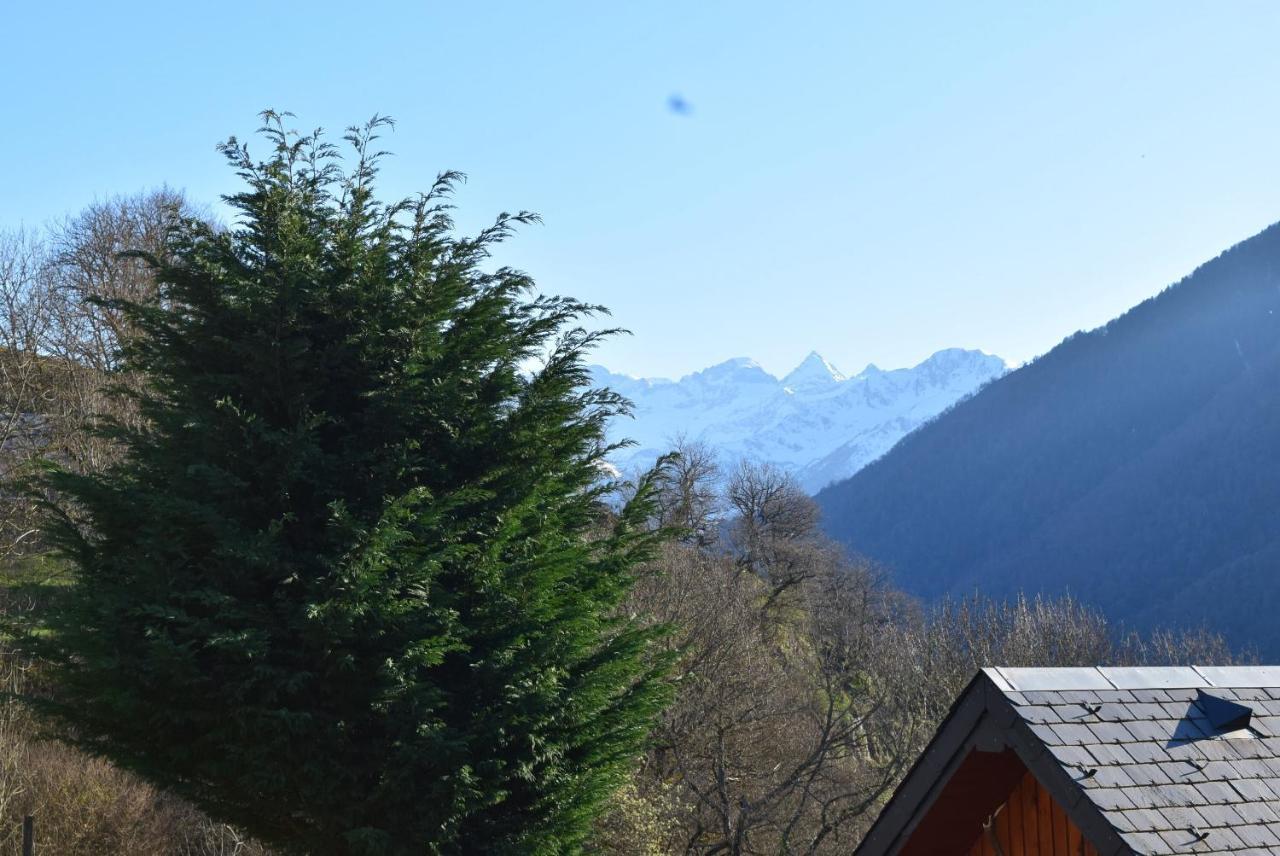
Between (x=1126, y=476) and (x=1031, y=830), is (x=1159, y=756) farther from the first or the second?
(x=1126, y=476)

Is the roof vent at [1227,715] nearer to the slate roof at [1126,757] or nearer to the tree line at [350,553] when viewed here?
the slate roof at [1126,757]

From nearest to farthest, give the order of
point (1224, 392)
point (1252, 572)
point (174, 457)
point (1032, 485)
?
point (174, 457) → point (1252, 572) → point (1224, 392) → point (1032, 485)

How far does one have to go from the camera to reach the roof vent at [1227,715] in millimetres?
5953

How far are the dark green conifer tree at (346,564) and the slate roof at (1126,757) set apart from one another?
16.0 ft

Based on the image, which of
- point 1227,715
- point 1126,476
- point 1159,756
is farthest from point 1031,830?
point 1126,476

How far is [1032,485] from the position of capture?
140 metres

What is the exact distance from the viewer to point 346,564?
9.37m

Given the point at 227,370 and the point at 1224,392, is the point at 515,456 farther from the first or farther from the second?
the point at 1224,392

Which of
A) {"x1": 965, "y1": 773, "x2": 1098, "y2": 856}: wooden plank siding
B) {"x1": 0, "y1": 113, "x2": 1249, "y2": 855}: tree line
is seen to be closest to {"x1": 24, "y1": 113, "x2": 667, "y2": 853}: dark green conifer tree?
{"x1": 0, "y1": 113, "x2": 1249, "y2": 855}: tree line

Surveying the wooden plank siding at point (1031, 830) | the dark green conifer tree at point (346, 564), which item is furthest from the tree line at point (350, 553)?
the wooden plank siding at point (1031, 830)

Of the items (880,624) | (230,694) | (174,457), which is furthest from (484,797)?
(880,624)

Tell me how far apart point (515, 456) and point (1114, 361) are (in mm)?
148065

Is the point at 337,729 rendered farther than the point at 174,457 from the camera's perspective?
No

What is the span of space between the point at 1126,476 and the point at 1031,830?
125 m
